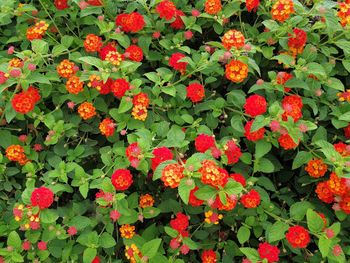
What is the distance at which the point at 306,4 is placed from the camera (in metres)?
2.45

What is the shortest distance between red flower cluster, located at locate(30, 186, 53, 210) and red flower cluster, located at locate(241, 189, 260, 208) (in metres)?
0.85

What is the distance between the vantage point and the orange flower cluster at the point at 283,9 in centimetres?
201

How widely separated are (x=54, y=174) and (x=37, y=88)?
0.56 metres

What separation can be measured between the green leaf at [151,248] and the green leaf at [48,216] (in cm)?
41

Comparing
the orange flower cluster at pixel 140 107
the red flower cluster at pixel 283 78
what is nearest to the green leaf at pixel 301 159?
the red flower cluster at pixel 283 78

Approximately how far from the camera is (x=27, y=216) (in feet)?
5.97

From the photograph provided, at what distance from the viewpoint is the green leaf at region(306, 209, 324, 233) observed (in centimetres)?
182

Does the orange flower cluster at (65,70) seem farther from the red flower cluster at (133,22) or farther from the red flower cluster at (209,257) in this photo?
the red flower cluster at (209,257)

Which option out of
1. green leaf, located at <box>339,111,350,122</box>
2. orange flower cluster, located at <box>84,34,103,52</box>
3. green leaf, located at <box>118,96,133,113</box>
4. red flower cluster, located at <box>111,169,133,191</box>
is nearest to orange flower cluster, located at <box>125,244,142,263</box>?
red flower cluster, located at <box>111,169,133,191</box>

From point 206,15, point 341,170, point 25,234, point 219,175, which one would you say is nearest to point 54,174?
point 25,234

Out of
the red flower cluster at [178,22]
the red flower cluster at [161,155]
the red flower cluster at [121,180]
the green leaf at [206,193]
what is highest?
the red flower cluster at [178,22]

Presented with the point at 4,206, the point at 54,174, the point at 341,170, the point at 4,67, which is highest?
the point at 4,67

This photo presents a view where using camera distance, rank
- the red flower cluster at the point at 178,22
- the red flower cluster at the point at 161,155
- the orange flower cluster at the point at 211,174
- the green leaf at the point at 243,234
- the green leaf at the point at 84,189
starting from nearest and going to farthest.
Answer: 1. the orange flower cluster at the point at 211,174
2. the red flower cluster at the point at 161,155
3. the green leaf at the point at 84,189
4. the green leaf at the point at 243,234
5. the red flower cluster at the point at 178,22

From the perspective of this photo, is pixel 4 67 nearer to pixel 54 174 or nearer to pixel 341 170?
pixel 54 174
